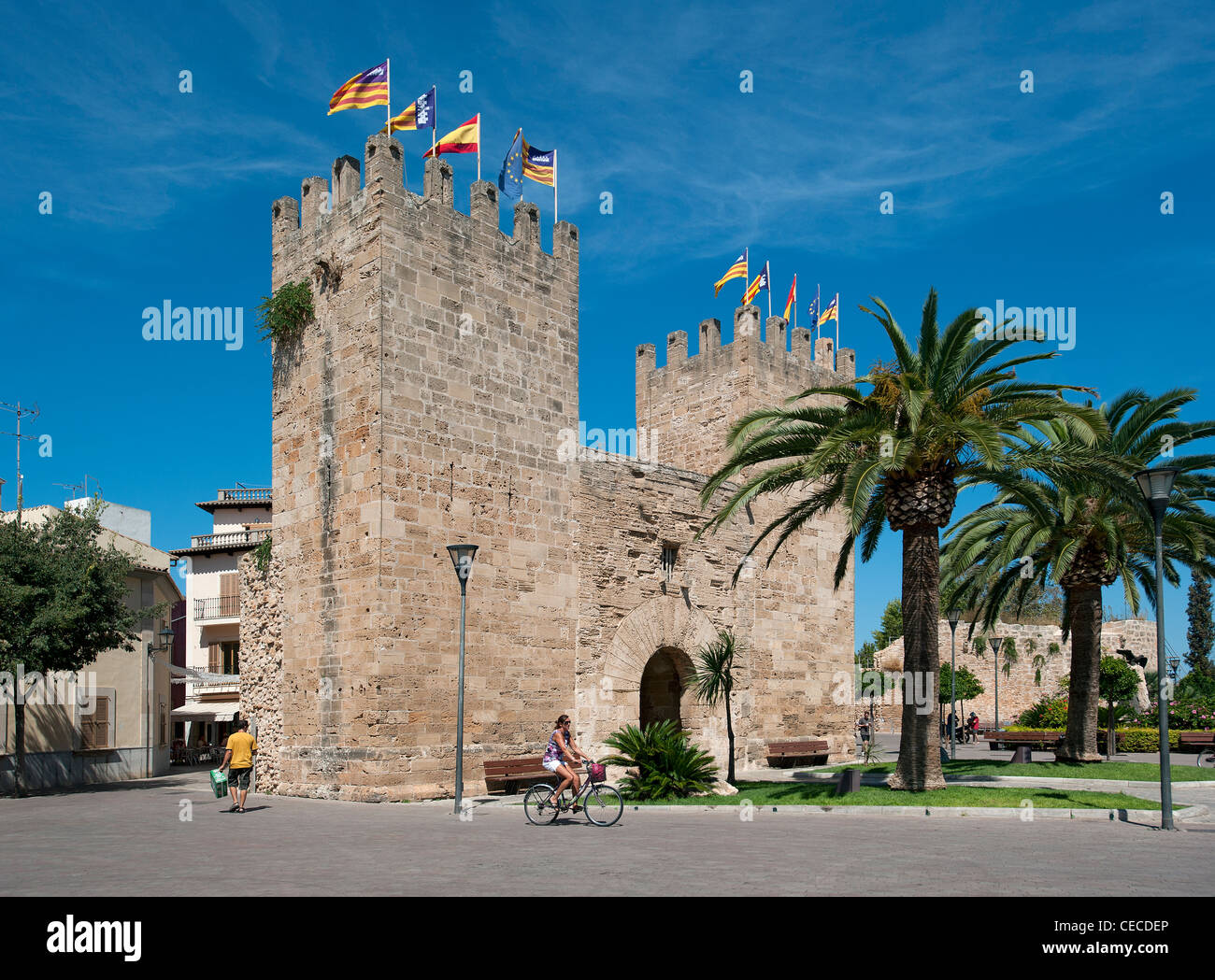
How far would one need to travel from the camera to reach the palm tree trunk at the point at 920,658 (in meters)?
13.9

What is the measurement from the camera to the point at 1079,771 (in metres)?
17.9

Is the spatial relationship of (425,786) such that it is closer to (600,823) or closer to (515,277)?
(600,823)

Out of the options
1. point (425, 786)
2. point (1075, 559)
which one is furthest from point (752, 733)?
point (425, 786)

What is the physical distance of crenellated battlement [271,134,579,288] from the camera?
15625 mm

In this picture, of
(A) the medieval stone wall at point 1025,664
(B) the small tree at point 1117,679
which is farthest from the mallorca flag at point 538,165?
(A) the medieval stone wall at point 1025,664

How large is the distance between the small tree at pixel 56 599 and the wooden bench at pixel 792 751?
12.3 meters

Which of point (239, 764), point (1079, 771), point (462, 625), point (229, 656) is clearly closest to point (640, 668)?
point (462, 625)

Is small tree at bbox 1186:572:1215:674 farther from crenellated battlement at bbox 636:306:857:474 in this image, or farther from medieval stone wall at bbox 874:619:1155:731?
crenellated battlement at bbox 636:306:857:474

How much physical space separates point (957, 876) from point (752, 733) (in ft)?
44.9

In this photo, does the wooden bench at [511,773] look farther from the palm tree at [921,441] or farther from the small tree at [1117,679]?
the small tree at [1117,679]

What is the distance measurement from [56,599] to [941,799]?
13991 millimetres

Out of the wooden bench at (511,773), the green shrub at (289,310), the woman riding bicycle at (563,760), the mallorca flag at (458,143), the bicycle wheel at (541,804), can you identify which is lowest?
the wooden bench at (511,773)

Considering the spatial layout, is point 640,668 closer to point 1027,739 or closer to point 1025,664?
point 1027,739
